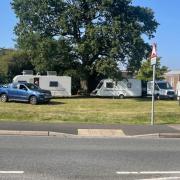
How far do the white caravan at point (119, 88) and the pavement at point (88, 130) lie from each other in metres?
30.9

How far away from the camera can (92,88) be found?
55344mm

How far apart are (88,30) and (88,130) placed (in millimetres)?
30761

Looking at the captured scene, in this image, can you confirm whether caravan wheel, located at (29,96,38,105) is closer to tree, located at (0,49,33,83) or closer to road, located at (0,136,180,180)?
road, located at (0,136,180,180)

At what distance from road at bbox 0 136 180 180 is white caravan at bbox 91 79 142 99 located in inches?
1397

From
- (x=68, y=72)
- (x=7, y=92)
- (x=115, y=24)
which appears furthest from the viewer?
(x=68, y=72)

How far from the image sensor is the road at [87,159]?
9766 millimetres

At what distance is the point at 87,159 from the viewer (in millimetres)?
11797

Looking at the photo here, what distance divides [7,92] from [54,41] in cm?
1319

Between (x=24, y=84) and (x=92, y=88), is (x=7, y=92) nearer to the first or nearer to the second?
(x=24, y=84)

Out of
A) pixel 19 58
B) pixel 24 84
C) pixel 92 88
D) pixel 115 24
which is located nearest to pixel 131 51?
pixel 115 24

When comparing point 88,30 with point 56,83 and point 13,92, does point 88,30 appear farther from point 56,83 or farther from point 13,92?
point 13,92

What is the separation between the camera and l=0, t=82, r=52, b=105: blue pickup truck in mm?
38094

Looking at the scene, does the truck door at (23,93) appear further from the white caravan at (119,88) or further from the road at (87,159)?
the road at (87,159)

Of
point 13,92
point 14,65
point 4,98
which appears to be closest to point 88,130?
point 13,92
